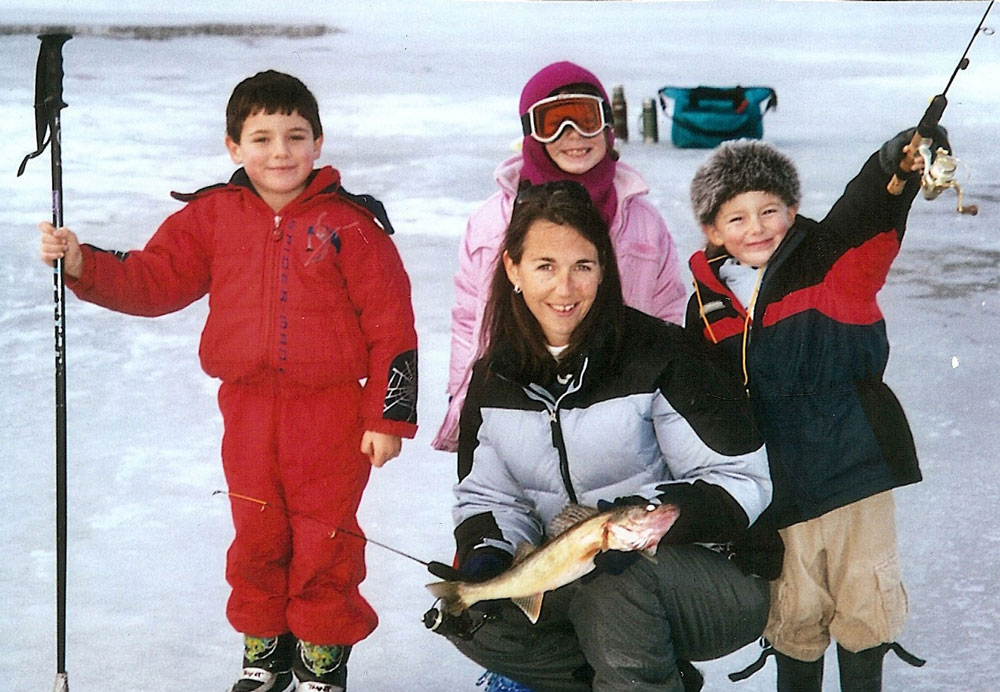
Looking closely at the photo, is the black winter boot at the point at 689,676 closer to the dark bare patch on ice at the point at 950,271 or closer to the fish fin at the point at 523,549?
the fish fin at the point at 523,549

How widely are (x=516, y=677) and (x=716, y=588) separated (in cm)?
36

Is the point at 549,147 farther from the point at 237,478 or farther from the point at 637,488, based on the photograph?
the point at 237,478

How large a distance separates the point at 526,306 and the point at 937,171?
0.67m

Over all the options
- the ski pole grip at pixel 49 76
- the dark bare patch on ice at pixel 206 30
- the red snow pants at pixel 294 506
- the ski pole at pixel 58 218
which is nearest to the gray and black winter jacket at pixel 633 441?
the red snow pants at pixel 294 506

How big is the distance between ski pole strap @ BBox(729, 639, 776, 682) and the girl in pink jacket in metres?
0.62

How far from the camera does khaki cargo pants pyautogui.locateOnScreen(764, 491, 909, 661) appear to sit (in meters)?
2.10

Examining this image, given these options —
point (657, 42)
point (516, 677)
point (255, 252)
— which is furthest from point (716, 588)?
point (657, 42)

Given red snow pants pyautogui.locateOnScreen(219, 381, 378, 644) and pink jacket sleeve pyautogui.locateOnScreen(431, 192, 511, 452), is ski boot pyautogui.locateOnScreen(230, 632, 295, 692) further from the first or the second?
pink jacket sleeve pyautogui.locateOnScreen(431, 192, 511, 452)

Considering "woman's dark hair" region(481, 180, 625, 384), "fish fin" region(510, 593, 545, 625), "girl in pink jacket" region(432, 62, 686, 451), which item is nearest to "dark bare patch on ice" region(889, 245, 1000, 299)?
"girl in pink jacket" region(432, 62, 686, 451)

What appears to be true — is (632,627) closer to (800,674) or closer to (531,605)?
(531,605)

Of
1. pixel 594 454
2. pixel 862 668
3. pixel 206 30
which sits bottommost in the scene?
pixel 862 668

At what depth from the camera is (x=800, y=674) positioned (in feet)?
7.09

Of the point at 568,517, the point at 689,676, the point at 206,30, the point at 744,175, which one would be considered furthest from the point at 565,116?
the point at 206,30

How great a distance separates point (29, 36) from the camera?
122 inches
